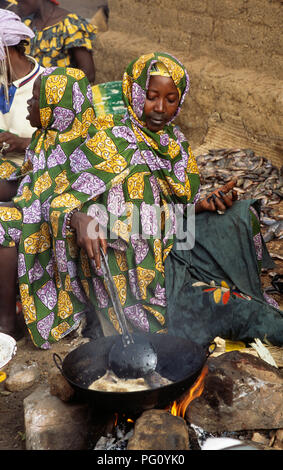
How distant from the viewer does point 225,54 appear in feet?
17.3

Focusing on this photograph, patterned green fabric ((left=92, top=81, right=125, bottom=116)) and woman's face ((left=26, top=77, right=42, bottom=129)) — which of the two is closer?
woman's face ((left=26, top=77, right=42, bottom=129))

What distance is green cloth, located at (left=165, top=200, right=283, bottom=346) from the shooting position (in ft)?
9.43

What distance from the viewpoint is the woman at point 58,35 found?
5164 mm

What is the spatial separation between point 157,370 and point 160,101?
1340mm

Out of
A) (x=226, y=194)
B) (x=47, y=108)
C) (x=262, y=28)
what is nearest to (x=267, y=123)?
(x=262, y=28)

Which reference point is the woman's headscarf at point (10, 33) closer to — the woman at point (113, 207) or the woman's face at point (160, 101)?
the woman at point (113, 207)

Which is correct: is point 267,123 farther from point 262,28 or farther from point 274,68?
point 262,28

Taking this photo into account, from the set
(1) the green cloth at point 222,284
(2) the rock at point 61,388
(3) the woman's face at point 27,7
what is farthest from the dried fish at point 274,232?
(3) the woman's face at point 27,7

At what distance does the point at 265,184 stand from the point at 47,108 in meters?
2.31

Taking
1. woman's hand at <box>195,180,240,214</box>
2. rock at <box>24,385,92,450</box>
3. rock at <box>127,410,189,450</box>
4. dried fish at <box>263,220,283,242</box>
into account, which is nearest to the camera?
rock at <box>127,410,189,450</box>

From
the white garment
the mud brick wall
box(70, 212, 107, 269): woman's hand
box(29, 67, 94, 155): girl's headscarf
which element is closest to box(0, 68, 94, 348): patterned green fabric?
box(29, 67, 94, 155): girl's headscarf

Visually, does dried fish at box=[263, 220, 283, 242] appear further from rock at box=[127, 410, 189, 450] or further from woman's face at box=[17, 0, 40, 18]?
woman's face at box=[17, 0, 40, 18]

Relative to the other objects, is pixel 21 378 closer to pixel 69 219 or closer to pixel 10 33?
pixel 69 219

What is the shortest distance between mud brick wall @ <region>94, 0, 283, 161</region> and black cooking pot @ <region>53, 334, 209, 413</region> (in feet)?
9.38
